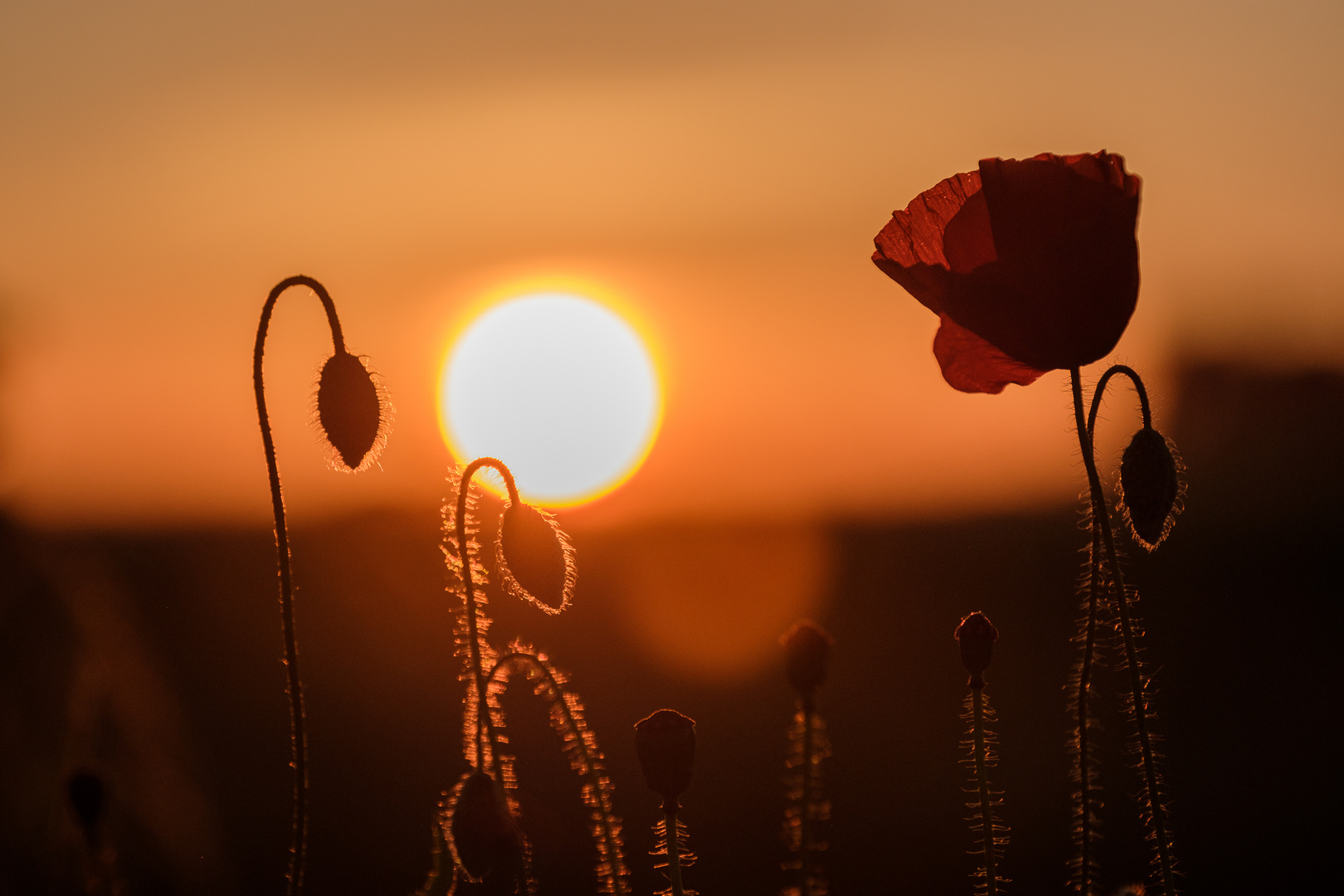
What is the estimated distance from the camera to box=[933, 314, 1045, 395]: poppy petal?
7.45ft

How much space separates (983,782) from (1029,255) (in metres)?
0.87

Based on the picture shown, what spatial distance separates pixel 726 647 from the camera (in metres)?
17.2

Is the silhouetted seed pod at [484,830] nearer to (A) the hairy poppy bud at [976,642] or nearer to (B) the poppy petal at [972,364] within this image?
(A) the hairy poppy bud at [976,642]

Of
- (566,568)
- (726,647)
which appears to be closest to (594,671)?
(726,647)

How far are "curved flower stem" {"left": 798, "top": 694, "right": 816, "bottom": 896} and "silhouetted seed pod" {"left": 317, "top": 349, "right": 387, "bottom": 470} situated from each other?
3.73ft

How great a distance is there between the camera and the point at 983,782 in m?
1.68

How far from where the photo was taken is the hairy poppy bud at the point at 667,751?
153 centimetres

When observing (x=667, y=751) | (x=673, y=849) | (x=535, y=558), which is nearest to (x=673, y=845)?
(x=673, y=849)

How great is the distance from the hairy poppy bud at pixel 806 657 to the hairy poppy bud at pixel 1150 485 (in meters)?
0.90

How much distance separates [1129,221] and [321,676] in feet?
47.3

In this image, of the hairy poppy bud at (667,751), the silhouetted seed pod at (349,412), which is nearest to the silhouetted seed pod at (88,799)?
the hairy poppy bud at (667,751)

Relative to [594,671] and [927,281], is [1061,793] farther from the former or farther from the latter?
[927,281]

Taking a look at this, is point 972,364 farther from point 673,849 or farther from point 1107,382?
point 673,849

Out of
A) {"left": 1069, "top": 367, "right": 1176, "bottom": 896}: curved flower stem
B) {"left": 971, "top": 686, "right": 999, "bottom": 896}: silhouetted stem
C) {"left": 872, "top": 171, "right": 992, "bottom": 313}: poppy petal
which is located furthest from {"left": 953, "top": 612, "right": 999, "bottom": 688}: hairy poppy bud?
{"left": 872, "top": 171, "right": 992, "bottom": 313}: poppy petal
